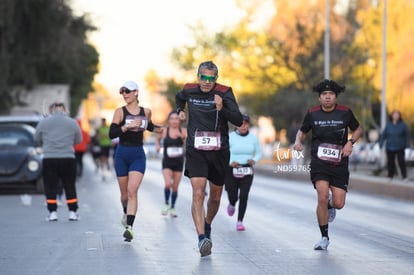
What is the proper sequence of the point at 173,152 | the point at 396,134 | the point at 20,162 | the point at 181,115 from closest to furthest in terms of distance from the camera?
the point at 181,115
the point at 173,152
the point at 20,162
the point at 396,134

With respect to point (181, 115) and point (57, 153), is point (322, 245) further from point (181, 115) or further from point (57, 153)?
point (57, 153)

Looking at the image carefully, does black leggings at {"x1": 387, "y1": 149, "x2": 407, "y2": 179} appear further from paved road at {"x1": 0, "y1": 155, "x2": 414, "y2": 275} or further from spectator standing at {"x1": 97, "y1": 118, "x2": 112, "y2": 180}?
spectator standing at {"x1": 97, "y1": 118, "x2": 112, "y2": 180}

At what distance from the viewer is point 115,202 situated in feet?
66.5

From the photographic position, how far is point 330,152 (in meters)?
11.5

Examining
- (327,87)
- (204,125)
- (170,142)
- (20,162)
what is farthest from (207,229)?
(20,162)

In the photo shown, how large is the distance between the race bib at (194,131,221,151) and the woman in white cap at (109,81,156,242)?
1734 millimetres

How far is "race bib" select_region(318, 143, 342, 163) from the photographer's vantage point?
452 inches

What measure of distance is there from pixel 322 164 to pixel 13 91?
32.5 metres

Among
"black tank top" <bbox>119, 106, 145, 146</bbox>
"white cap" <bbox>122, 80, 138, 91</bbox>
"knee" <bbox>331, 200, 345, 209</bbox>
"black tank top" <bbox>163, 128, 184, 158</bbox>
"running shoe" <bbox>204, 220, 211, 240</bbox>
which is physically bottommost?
"running shoe" <bbox>204, 220, 211, 240</bbox>

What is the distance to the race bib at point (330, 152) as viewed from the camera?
1147 cm

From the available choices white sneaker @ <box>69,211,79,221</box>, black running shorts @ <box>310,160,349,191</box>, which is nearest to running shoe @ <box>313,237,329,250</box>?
black running shorts @ <box>310,160,349,191</box>

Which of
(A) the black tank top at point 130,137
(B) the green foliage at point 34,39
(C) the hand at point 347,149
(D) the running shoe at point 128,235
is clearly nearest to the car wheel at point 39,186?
(A) the black tank top at point 130,137

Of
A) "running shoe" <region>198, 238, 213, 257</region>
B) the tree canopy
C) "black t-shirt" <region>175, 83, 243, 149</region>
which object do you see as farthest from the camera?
the tree canopy

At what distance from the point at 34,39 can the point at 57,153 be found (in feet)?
92.3
